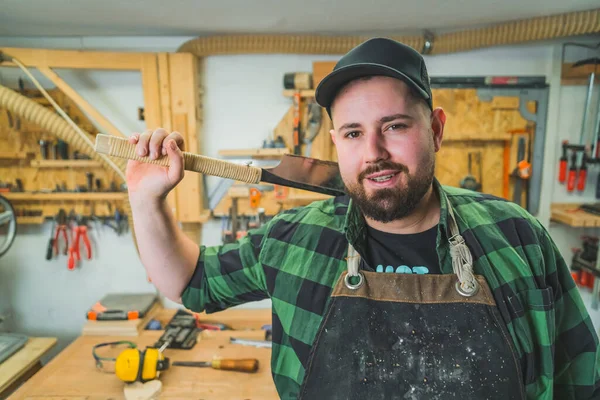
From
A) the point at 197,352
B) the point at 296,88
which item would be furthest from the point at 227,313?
the point at 296,88

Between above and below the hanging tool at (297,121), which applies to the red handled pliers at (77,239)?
below

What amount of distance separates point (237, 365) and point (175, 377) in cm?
28

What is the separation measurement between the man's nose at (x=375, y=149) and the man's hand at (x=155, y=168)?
48 cm

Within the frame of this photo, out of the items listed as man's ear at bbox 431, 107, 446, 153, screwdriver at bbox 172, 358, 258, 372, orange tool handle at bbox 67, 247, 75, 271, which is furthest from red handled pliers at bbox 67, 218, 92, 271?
man's ear at bbox 431, 107, 446, 153

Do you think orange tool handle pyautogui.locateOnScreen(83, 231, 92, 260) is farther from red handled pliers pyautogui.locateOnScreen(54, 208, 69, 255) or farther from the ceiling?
the ceiling

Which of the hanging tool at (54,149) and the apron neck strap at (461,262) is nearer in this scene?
the apron neck strap at (461,262)

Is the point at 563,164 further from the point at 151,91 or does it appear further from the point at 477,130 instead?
the point at 151,91

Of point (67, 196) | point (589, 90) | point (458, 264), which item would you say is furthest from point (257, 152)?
point (589, 90)

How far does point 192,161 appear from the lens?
94 cm

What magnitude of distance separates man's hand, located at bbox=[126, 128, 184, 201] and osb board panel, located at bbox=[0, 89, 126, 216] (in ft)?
4.90

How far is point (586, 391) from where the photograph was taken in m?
0.94

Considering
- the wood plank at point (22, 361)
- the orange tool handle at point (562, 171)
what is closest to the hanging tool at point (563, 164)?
the orange tool handle at point (562, 171)

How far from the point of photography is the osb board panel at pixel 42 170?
7.44ft

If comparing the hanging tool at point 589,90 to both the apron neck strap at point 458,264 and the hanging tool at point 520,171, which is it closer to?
the hanging tool at point 520,171
